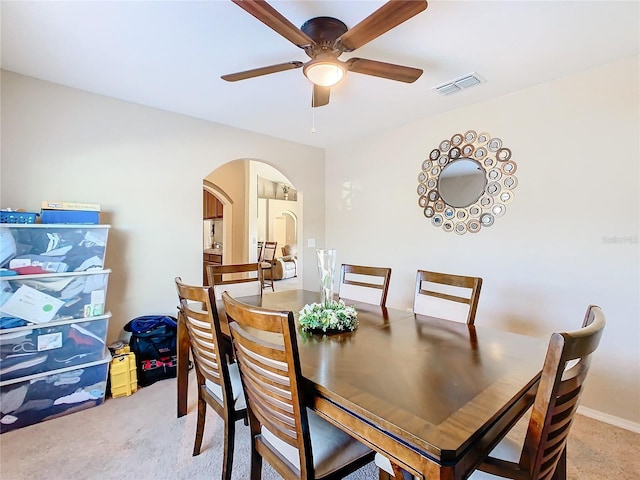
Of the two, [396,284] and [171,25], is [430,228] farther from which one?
[171,25]

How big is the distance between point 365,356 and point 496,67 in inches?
89.2

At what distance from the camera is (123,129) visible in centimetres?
288

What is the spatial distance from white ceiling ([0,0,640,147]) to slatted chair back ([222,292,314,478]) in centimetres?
160

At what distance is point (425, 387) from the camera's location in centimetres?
106

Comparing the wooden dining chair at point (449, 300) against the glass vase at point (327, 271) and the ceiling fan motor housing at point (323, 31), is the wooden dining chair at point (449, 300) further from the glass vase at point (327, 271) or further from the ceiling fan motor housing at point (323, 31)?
the ceiling fan motor housing at point (323, 31)

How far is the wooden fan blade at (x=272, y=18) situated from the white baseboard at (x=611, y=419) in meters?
3.17

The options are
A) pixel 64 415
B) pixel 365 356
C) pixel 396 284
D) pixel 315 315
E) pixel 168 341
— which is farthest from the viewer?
pixel 396 284

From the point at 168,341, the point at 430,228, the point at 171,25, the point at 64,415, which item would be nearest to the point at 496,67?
the point at 430,228

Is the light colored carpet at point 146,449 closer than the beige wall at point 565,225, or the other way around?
the light colored carpet at point 146,449

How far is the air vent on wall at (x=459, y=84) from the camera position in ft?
7.99

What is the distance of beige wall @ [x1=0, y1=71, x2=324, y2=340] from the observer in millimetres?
2449

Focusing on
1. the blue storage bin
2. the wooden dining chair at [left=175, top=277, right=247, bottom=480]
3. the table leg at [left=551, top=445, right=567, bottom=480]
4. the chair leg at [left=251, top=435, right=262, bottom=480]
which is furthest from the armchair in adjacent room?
the table leg at [left=551, top=445, right=567, bottom=480]

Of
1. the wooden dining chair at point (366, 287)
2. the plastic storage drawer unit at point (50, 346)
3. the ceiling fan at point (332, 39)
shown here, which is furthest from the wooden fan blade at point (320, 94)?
the plastic storage drawer unit at point (50, 346)

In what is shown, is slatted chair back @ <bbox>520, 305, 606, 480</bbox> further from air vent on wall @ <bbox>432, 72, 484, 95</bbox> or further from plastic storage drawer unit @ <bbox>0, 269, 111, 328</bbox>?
plastic storage drawer unit @ <bbox>0, 269, 111, 328</bbox>
